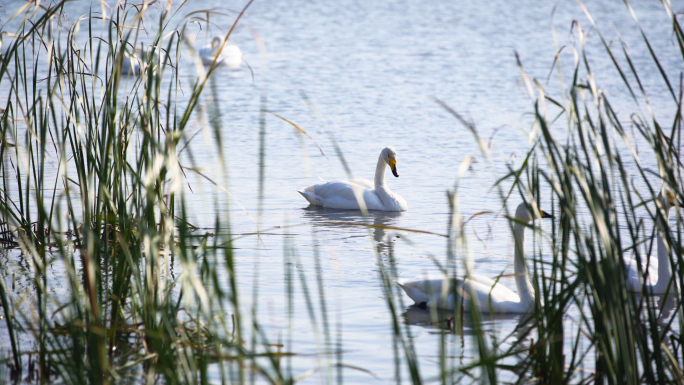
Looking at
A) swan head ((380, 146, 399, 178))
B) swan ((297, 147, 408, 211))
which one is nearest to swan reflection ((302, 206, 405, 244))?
swan ((297, 147, 408, 211))

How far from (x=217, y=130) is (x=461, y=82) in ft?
47.3

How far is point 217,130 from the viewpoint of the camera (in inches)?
101

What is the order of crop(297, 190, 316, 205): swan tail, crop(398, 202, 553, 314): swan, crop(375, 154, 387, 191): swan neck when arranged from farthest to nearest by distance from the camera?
crop(375, 154, 387, 191): swan neck
crop(297, 190, 316, 205): swan tail
crop(398, 202, 553, 314): swan

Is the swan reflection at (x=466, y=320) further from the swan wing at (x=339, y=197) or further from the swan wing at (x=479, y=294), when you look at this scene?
the swan wing at (x=339, y=197)

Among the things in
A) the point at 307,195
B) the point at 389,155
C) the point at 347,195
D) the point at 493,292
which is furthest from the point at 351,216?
the point at 493,292

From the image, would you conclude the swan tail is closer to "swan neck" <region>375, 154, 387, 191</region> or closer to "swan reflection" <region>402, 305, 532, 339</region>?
"swan neck" <region>375, 154, 387, 191</region>

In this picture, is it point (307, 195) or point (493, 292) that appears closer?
point (493, 292)

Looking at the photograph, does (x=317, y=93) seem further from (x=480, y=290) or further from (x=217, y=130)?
(x=217, y=130)

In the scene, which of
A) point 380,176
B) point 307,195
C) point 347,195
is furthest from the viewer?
point 380,176

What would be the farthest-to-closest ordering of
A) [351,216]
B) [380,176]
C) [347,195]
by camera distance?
[380,176]
[347,195]
[351,216]

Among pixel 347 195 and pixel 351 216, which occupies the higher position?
pixel 347 195

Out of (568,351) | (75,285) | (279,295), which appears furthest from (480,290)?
(75,285)

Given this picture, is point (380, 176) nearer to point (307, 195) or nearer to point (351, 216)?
point (351, 216)

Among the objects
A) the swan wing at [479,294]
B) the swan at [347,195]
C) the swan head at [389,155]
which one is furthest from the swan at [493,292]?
the swan head at [389,155]
